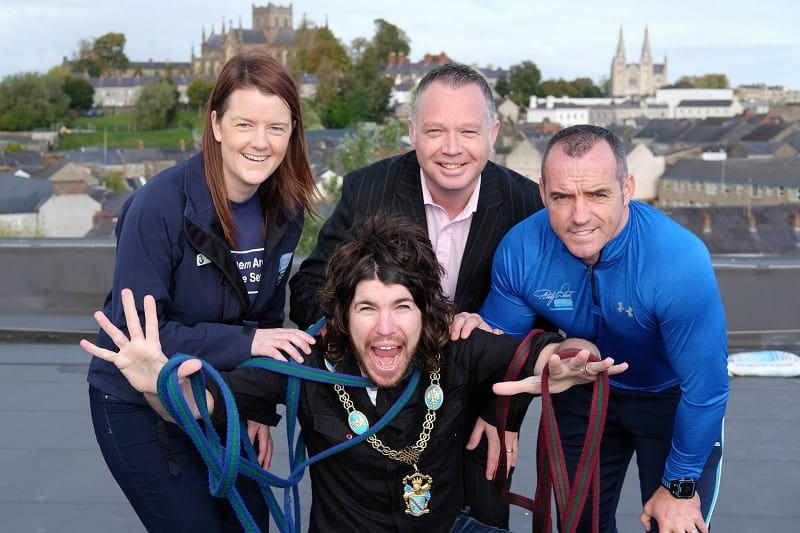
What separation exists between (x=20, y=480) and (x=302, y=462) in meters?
1.65

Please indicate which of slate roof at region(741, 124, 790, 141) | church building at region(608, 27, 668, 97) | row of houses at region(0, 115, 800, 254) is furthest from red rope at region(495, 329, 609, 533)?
church building at region(608, 27, 668, 97)

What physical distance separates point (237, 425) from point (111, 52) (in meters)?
112

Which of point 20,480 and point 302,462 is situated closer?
point 302,462

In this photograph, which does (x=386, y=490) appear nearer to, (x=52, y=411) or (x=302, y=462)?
(x=302, y=462)

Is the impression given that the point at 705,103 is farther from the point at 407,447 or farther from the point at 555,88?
the point at 407,447

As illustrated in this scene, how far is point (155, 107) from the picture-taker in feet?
264

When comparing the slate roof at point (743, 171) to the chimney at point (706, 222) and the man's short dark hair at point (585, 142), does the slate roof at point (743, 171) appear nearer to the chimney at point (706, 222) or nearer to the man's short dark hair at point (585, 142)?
the chimney at point (706, 222)

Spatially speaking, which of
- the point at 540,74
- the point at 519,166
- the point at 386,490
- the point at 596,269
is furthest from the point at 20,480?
the point at 540,74

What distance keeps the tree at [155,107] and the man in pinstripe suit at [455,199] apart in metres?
81.3

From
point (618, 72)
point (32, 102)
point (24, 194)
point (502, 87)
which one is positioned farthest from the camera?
point (618, 72)

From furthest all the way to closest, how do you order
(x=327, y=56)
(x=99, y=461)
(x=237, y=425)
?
(x=327, y=56) < (x=99, y=461) < (x=237, y=425)

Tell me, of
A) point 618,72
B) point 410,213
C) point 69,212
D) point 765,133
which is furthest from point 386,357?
point 618,72

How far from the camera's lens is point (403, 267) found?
221cm

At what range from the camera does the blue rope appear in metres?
2.05
